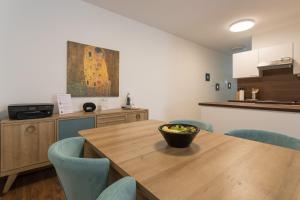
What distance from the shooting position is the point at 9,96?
6.44ft

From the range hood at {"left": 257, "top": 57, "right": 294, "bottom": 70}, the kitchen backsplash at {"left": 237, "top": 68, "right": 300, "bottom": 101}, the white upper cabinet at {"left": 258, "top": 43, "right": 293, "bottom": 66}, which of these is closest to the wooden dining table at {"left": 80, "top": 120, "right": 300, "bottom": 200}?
the range hood at {"left": 257, "top": 57, "right": 294, "bottom": 70}

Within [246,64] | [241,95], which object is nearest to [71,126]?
[246,64]

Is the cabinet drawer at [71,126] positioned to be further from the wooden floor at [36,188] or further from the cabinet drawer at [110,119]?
the wooden floor at [36,188]

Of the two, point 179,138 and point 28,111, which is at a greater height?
point 28,111

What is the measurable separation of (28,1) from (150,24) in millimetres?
2078

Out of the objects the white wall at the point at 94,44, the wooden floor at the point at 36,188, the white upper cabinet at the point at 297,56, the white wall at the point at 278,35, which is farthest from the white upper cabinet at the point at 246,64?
the wooden floor at the point at 36,188

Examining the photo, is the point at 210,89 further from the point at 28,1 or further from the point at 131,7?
the point at 28,1

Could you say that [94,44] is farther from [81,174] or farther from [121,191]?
[121,191]

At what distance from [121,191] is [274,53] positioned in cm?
405

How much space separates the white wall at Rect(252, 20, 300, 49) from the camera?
3246mm

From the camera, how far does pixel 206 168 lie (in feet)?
2.43

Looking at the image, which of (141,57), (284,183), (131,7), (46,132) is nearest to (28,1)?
(131,7)

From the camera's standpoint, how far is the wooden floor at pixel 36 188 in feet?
5.57

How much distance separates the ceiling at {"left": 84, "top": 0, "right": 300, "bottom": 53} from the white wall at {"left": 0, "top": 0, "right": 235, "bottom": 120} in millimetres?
260
